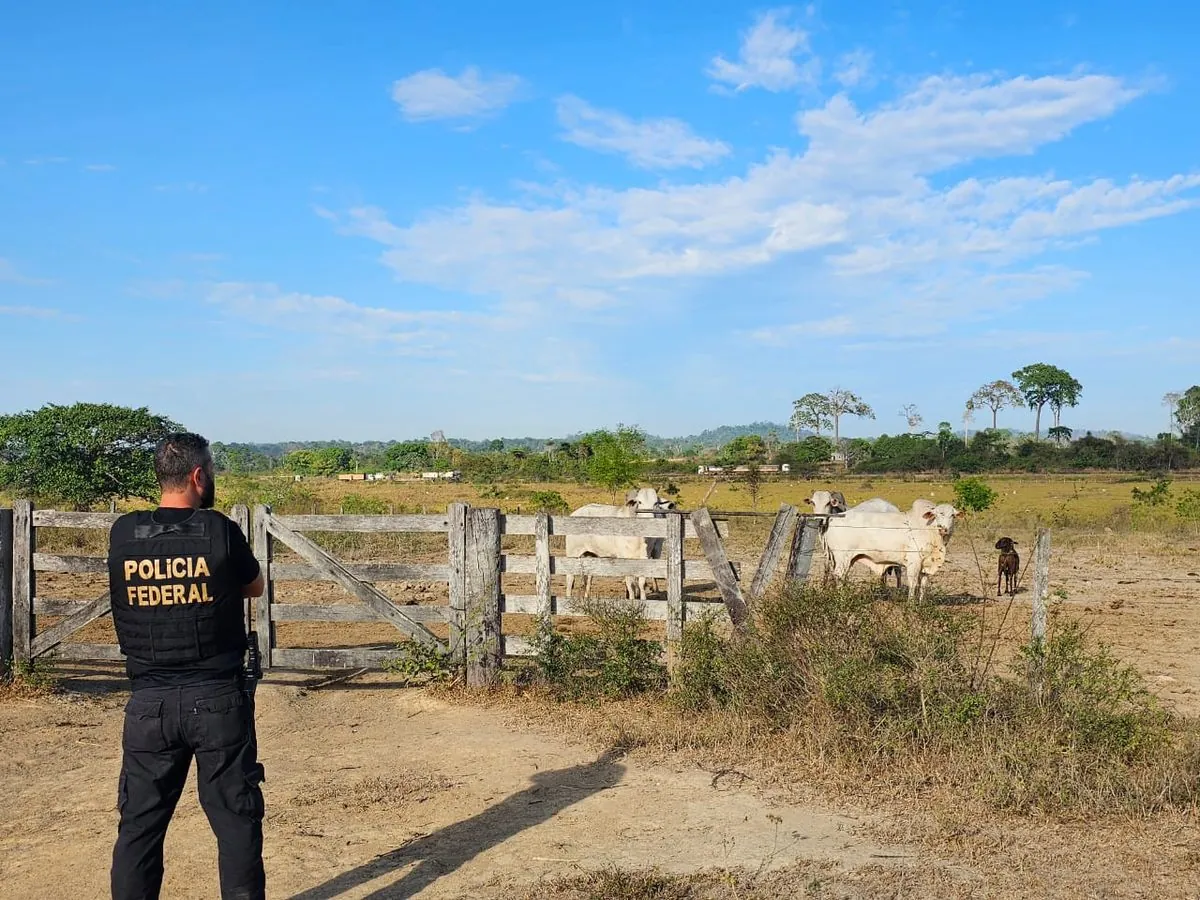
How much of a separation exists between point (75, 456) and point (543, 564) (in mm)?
25709

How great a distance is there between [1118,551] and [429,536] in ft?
55.2

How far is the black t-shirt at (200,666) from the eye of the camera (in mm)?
4457

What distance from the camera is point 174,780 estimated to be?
4.44 metres

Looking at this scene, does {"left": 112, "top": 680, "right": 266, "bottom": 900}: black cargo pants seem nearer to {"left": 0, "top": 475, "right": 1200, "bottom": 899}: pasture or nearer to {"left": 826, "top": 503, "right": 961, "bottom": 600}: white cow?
{"left": 0, "top": 475, "right": 1200, "bottom": 899}: pasture

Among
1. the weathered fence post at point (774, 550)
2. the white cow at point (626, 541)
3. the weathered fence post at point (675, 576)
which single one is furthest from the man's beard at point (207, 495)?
the white cow at point (626, 541)

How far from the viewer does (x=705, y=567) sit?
8.96 metres

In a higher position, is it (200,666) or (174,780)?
(200,666)

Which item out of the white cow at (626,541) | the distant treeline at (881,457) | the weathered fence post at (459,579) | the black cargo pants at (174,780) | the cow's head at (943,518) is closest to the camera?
the black cargo pants at (174,780)

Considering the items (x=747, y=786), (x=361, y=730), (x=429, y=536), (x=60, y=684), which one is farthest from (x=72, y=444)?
(x=747, y=786)

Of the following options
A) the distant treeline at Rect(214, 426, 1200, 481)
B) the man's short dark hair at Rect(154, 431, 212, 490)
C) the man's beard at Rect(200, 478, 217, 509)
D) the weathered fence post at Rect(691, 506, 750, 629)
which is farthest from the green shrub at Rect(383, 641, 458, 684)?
the distant treeline at Rect(214, 426, 1200, 481)

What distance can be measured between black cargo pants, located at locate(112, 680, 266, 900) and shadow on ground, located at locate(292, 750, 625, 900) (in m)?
0.93

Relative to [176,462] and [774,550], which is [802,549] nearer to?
[774,550]

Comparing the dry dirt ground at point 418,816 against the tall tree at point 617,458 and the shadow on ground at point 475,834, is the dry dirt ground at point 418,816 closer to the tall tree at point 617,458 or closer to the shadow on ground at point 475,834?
the shadow on ground at point 475,834

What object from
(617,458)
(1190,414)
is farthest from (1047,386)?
(617,458)
